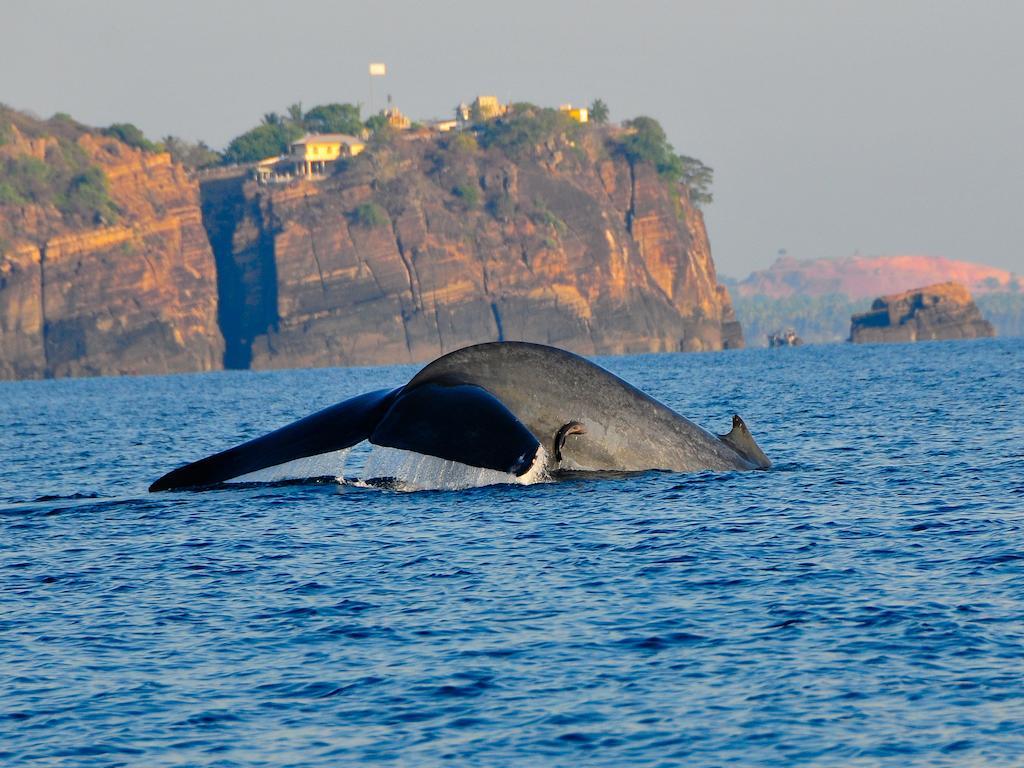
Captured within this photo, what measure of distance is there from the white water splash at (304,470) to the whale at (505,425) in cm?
57

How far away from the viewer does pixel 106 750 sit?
11320mm

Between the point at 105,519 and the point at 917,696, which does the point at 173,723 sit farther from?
the point at 105,519

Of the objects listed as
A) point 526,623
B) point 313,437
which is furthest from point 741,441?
point 526,623

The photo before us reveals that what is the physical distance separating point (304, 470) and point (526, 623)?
9225 mm

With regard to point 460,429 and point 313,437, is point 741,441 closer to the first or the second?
point 460,429

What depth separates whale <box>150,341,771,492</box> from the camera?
1880 cm

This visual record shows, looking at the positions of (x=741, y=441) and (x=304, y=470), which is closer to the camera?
(x=304, y=470)

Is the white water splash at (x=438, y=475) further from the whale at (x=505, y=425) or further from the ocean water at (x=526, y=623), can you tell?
the whale at (x=505, y=425)

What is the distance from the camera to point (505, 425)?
1872 centimetres

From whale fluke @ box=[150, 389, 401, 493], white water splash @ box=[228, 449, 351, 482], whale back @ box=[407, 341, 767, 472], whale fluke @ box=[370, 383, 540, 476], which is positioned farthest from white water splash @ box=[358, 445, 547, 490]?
whale fluke @ box=[370, 383, 540, 476]

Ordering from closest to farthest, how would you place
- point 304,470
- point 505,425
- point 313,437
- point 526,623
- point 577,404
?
point 526,623 < point 505,425 < point 313,437 < point 577,404 < point 304,470

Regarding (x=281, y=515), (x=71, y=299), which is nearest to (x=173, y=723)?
(x=281, y=515)

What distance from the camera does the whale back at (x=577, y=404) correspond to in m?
20.6

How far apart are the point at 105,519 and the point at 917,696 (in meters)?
14.1
